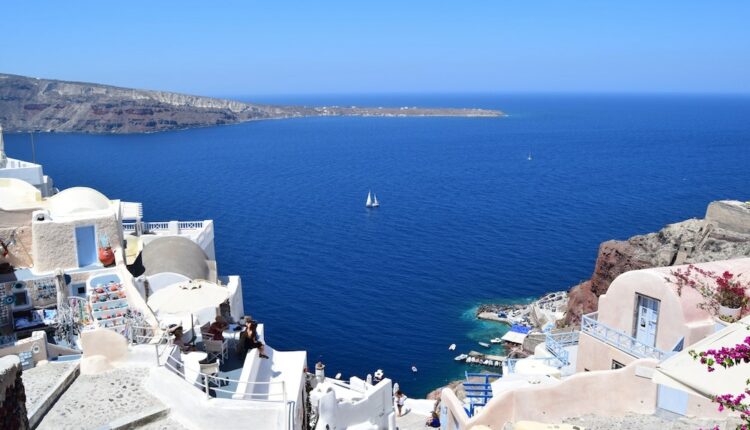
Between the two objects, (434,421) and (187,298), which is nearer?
(187,298)

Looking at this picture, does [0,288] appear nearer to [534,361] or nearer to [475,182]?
[534,361]

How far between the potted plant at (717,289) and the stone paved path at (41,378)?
46.0 feet

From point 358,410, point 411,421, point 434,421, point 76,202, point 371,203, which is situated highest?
point 76,202

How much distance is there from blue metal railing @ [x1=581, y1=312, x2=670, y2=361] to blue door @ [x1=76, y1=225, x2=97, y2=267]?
14986 millimetres

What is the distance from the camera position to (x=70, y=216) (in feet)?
63.6

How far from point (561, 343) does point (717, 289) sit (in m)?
6.63

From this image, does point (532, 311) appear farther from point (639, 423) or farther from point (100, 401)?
point (100, 401)

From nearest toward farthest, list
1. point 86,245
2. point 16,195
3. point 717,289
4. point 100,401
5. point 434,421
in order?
point 100,401, point 717,289, point 86,245, point 16,195, point 434,421

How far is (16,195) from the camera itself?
20.8m

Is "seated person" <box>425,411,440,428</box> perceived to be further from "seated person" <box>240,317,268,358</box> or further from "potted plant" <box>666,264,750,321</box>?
"potted plant" <box>666,264,750,321</box>

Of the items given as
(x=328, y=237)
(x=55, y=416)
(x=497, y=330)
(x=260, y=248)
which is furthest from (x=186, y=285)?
(x=328, y=237)

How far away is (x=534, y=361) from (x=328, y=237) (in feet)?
177

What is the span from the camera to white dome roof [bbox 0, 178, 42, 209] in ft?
66.0

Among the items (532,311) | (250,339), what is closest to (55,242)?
(250,339)
